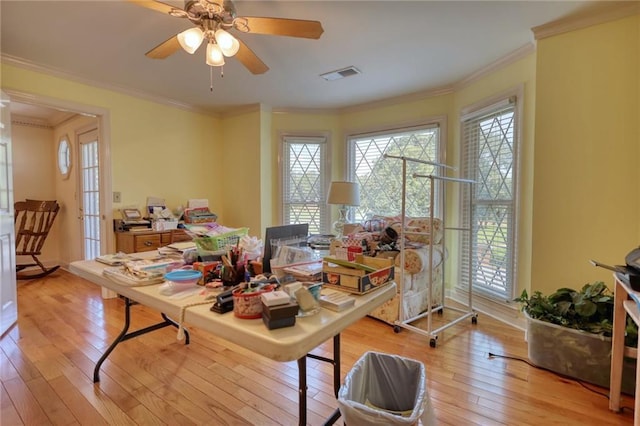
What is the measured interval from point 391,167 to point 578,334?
243cm

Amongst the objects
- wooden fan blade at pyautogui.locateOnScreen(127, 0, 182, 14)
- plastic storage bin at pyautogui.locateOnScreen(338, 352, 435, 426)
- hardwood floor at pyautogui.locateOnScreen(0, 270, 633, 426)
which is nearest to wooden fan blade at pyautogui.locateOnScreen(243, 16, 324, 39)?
wooden fan blade at pyautogui.locateOnScreen(127, 0, 182, 14)

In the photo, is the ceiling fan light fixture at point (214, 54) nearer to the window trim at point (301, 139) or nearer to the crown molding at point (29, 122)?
the window trim at point (301, 139)

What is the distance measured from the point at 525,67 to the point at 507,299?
6.41 feet

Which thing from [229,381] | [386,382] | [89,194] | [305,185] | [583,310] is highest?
[305,185]

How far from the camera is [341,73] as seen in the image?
2.97 m

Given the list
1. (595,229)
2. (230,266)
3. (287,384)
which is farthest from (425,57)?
(287,384)

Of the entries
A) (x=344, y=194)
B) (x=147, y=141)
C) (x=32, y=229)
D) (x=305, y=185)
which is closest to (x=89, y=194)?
(x=32, y=229)

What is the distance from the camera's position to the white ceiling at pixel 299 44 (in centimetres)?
198

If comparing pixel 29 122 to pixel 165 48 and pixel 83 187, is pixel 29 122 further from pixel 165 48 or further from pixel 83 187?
pixel 165 48

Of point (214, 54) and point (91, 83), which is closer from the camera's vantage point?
point (214, 54)

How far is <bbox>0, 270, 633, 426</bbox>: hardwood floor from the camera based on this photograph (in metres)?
1.58

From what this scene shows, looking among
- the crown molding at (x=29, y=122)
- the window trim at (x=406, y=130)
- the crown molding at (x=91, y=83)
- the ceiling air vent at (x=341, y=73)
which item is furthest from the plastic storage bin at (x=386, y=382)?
the crown molding at (x=29, y=122)

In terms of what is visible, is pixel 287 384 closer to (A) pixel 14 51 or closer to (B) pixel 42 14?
(B) pixel 42 14

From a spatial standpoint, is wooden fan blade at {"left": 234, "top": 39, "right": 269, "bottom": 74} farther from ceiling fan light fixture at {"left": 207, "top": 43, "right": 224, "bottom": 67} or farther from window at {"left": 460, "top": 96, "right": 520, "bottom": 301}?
window at {"left": 460, "top": 96, "right": 520, "bottom": 301}
